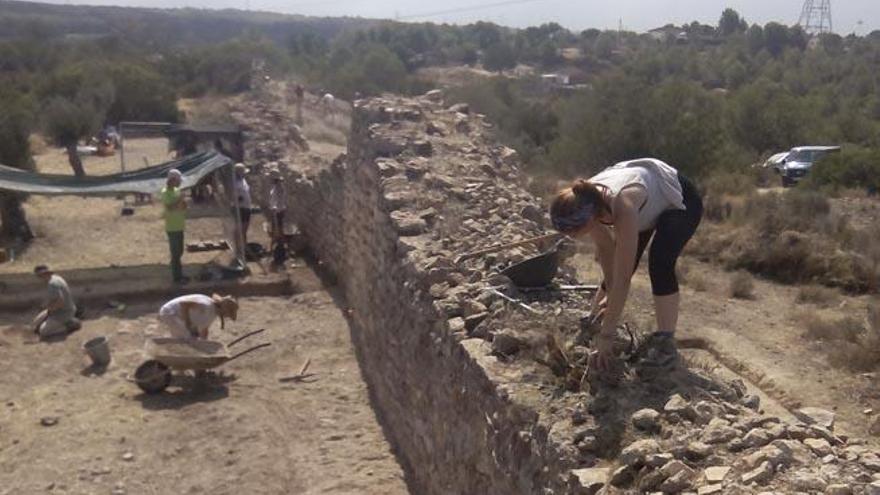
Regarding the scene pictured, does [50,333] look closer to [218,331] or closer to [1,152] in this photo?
[218,331]

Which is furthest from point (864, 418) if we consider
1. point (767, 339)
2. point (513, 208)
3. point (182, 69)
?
point (182, 69)

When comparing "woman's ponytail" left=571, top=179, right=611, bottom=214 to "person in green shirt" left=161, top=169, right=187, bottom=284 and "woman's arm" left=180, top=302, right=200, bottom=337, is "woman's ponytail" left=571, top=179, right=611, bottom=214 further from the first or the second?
"person in green shirt" left=161, top=169, right=187, bottom=284

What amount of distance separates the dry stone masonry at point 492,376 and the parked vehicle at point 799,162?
14.5 meters

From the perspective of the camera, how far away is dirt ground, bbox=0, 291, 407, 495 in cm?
754

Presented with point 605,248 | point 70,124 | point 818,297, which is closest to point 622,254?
point 605,248

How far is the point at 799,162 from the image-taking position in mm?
24422

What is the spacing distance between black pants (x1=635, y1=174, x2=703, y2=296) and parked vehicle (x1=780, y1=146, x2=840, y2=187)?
19836 millimetres

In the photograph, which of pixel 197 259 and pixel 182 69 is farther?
pixel 182 69

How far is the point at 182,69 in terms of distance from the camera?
38.0 m

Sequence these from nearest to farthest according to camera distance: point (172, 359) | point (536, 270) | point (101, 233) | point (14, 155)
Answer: point (536, 270)
point (172, 359)
point (101, 233)
point (14, 155)

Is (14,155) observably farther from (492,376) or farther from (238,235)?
(492,376)

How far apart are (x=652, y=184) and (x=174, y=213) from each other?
8.88 metres

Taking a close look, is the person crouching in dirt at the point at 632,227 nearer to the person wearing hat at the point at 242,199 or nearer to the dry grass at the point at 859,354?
the dry grass at the point at 859,354

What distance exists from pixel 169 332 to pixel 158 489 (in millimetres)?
2466
